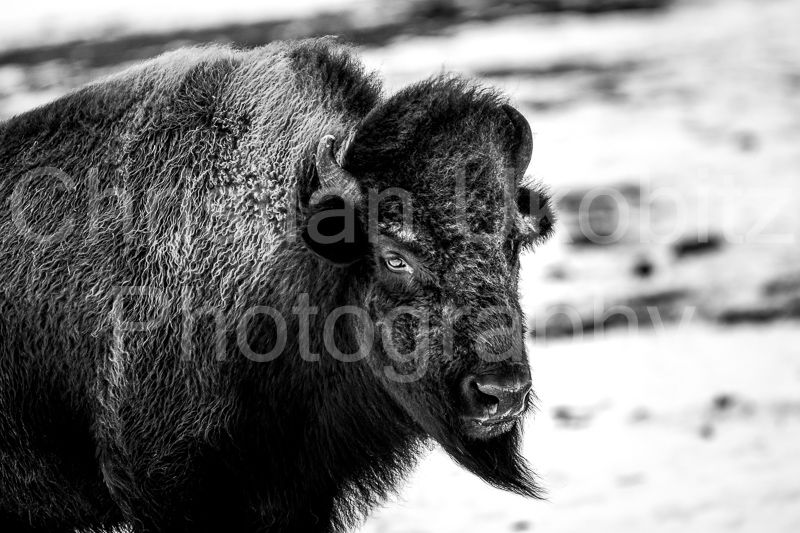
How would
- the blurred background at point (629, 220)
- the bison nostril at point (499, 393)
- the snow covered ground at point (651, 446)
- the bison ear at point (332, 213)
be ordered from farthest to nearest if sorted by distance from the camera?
the blurred background at point (629, 220), the snow covered ground at point (651, 446), the bison ear at point (332, 213), the bison nostril at point (499, 393)

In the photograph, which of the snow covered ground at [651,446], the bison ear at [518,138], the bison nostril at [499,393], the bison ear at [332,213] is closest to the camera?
the bison nostril at [499,393]

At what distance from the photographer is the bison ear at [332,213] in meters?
4.01

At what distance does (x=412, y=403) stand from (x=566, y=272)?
612 cm

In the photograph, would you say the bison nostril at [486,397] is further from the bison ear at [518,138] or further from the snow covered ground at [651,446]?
the snow covered ground at [651,446]

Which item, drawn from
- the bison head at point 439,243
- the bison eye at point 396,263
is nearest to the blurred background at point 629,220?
the bison head at point 439,243

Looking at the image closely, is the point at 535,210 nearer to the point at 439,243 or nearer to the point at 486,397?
the point at 439,243

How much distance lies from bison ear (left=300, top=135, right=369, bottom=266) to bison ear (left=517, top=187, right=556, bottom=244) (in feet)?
2.58

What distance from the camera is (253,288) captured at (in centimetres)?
425

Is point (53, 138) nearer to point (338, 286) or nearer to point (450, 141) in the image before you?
point (338, 286)

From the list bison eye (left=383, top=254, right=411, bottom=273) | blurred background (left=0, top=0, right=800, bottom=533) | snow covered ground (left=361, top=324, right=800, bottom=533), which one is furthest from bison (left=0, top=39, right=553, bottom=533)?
snow covered ground (left=361, top=324, right=800, bottom=533)

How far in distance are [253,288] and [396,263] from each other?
69 centimetres

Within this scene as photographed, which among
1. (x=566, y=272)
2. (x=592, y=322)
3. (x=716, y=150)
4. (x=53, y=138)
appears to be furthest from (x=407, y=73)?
(x=53, y=138)

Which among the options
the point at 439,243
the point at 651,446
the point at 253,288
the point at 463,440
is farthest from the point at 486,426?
the point at 651,446

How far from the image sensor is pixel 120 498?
433cm
